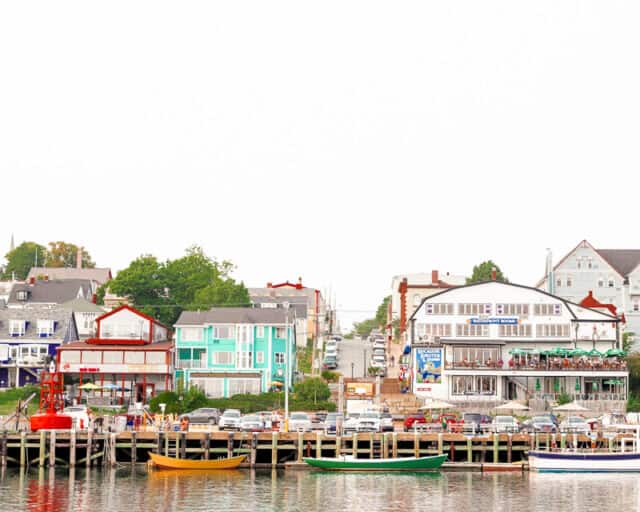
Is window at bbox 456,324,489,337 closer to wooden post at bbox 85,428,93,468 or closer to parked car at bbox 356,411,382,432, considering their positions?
parked car at bbox 356,411,382,432

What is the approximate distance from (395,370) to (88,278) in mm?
61360

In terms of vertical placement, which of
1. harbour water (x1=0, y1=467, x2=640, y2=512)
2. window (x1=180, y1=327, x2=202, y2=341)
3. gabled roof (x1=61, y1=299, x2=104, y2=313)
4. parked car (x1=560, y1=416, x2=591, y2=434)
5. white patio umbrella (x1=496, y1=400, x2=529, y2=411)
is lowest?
harbour water (x1=0, y1=467, x2=640, y2=512)

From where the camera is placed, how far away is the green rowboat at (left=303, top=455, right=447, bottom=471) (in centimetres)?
6725

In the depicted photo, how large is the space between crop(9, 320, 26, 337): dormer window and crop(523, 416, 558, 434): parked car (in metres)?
52.7

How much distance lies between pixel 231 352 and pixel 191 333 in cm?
394

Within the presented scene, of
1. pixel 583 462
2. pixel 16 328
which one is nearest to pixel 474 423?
pixel 583 462

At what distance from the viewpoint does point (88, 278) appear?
163m

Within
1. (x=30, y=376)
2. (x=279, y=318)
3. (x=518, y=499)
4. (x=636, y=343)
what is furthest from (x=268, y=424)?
(x=636, y=343)

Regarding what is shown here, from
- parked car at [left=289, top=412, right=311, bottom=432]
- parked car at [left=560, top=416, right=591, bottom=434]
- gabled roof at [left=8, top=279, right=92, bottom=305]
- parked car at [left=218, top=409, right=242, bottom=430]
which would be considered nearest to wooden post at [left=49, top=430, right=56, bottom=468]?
parked car at [left=218, top=409, right=242, bottom=430]

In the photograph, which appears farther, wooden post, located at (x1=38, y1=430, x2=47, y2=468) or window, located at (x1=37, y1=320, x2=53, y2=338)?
window, located at (x1=37, y1=320, x2=53, y2=338)

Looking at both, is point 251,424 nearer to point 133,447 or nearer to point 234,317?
point 133,447

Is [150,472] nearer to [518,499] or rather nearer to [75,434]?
[75,434]

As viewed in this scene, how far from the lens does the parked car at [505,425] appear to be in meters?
70.6

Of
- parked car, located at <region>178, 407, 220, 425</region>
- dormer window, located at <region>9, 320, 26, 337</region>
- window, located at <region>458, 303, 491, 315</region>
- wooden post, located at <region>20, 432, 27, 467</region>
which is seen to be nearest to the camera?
wooden post, located at <region>20, 432, 27, 467</region>
